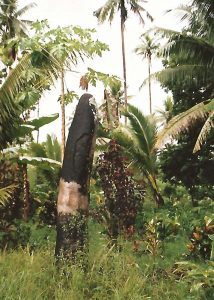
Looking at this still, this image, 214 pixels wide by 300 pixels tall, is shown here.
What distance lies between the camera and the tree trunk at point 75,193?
20.9ft

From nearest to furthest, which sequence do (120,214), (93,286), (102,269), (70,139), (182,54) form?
(93,286)
(102,269)
(70,139)
(120,214)
(182,54)

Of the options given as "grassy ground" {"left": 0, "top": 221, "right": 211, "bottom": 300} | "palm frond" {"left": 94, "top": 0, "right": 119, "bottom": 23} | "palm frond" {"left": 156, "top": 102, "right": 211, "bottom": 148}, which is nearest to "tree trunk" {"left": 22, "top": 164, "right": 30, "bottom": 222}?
"palm frond" {"left": 156, "top": 102, "right": 211, "bottom": 148}

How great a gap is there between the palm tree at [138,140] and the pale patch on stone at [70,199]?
7.00m

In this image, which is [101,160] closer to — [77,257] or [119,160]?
[119,160]

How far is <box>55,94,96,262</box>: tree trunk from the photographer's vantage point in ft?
20.9

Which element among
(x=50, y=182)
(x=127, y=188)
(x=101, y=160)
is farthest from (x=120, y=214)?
(x=50, y=182)

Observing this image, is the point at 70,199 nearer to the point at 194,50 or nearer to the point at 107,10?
the point at 194,50

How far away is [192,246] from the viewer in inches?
299

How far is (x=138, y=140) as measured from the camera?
13.5 meters

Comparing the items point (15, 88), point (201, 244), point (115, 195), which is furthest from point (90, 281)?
point (15, 88)

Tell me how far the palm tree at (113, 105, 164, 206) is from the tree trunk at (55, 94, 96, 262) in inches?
265

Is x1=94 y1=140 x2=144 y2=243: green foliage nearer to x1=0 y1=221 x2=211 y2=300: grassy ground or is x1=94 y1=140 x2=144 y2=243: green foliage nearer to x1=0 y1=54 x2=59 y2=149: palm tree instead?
x1=0 y1=54 x2=59 y2=149: palm tree

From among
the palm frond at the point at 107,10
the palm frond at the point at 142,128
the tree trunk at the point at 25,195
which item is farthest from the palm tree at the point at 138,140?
the palm frond at the point at 107,10

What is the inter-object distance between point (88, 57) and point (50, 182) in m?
8.82
